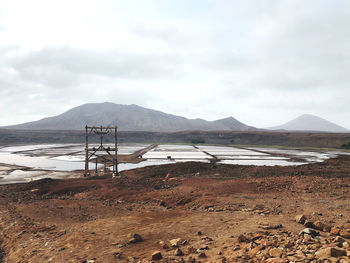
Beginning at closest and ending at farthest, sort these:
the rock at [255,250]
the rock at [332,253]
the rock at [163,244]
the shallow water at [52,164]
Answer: the rock at [332,253]
the rock at [255,250]
the rock at [163,244]
the shallow water at [52,164]

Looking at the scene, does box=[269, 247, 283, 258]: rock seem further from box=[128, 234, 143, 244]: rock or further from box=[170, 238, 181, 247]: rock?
box=[128, 234, 143, 244]: rock

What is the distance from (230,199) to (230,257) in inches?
283

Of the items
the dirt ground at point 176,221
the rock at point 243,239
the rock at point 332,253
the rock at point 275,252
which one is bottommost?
the dirt ground at point 176,221

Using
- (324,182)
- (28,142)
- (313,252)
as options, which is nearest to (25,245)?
(313,252)

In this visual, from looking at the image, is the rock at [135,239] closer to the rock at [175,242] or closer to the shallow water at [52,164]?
the rock at [175,242]

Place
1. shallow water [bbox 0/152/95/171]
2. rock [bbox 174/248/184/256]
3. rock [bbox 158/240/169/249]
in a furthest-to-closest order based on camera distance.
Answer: shallow water [bbox 0/152/95/171] < rock [bbox 158/240/169/249] < rock [bbox 174/248/184/256]

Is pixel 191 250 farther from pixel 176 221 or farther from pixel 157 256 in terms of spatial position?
pixel 176 221

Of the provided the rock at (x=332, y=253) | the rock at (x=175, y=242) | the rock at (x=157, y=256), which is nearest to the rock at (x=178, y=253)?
the rock at (x=157, y=256)

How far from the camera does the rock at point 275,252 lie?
504 cm

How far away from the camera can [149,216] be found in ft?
33.4

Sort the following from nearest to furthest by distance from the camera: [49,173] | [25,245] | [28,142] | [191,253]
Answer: [191,253], [25,245], [49,173], [28,142]

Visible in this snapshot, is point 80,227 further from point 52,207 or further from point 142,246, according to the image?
point 52,207

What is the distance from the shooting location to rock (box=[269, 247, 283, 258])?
5.04 metres

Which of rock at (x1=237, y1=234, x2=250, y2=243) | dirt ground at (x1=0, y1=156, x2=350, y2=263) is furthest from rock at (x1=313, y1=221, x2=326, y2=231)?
rock at (x1=237, y1=234, x2=250, y2=243)
